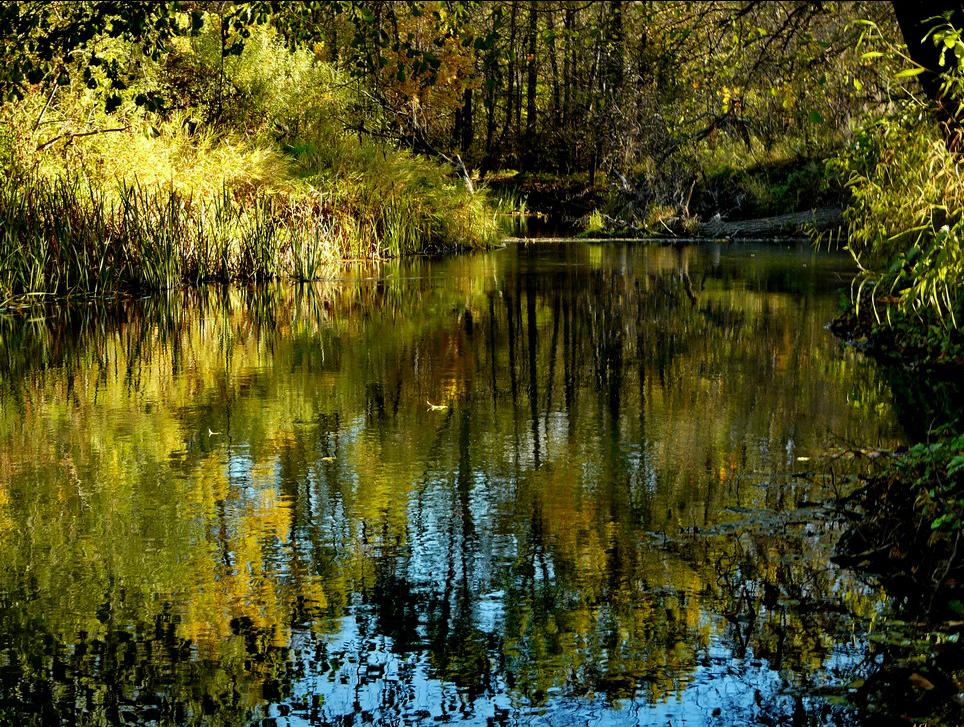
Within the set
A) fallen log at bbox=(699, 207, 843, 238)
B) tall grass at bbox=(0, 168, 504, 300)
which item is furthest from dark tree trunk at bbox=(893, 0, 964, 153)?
fallen log at bbox=(699, 207, 843, 238)

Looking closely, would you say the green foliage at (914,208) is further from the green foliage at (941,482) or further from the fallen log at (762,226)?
the fallen log at (762,226)

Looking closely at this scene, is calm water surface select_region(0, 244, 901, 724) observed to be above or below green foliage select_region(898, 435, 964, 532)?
below

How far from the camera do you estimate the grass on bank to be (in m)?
16.4

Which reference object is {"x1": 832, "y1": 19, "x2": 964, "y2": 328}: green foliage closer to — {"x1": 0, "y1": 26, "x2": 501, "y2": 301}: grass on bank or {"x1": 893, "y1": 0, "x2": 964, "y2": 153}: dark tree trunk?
{"x1": 893, "y1": 0, "x2": 964, "y2": 153}: dark tree trunk

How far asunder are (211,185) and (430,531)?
1575cm

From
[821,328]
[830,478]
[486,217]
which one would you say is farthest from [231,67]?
[830,478]

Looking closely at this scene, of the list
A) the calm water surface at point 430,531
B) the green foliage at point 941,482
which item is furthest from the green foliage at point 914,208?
the calm water surface at point 430,531

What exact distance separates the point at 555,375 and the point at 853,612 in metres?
6.18

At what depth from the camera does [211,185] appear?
20531 mm

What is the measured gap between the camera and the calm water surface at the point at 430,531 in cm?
398

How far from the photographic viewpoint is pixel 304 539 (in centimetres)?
562

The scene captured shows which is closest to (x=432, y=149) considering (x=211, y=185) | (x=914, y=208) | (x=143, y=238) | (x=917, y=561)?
(x=211, y=185)

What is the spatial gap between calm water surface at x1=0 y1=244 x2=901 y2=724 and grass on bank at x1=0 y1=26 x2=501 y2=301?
4.14 meters

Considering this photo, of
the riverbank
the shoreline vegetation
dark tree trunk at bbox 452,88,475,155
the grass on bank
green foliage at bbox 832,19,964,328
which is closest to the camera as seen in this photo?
the riverbank
